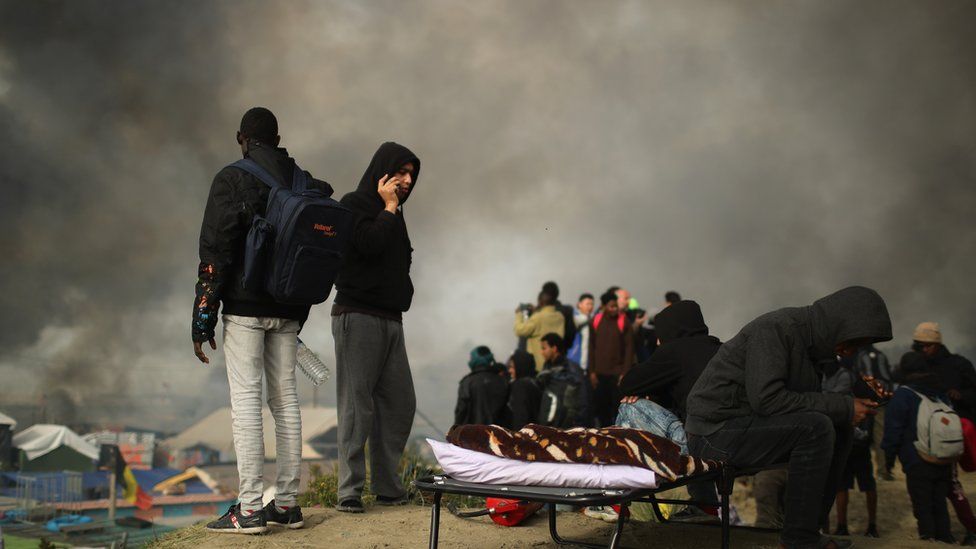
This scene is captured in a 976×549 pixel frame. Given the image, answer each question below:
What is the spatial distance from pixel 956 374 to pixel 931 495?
121 cm

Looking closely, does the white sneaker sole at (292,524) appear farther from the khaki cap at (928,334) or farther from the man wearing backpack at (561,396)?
the khaki cap at (928,334)

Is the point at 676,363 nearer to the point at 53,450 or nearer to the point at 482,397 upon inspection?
the point at 482,397

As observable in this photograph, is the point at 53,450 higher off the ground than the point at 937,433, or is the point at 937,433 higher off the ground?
the point at 53,450

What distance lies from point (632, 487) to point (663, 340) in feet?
5.74

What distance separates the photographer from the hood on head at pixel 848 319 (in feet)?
11.1

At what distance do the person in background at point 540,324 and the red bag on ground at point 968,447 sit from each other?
14.5 feet

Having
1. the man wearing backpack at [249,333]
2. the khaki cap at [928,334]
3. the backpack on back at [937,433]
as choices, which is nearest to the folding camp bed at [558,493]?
the man wearing backpack at [249,333]

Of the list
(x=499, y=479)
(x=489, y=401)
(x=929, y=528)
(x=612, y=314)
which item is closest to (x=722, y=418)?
(x=499, y=479)

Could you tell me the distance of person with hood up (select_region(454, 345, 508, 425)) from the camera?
7.66m

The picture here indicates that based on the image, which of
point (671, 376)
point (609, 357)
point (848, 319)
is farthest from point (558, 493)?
point (609, 357)

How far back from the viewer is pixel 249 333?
12.7 feet

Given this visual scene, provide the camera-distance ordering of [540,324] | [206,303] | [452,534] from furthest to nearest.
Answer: [540,324], [452,534], [206,303]

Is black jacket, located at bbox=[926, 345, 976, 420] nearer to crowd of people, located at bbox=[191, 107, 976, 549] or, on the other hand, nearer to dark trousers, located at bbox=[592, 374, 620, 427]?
crowd of people, located at bbox=[191, 107, 976, 549]

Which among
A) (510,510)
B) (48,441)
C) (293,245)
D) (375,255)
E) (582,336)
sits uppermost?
(582,336)
